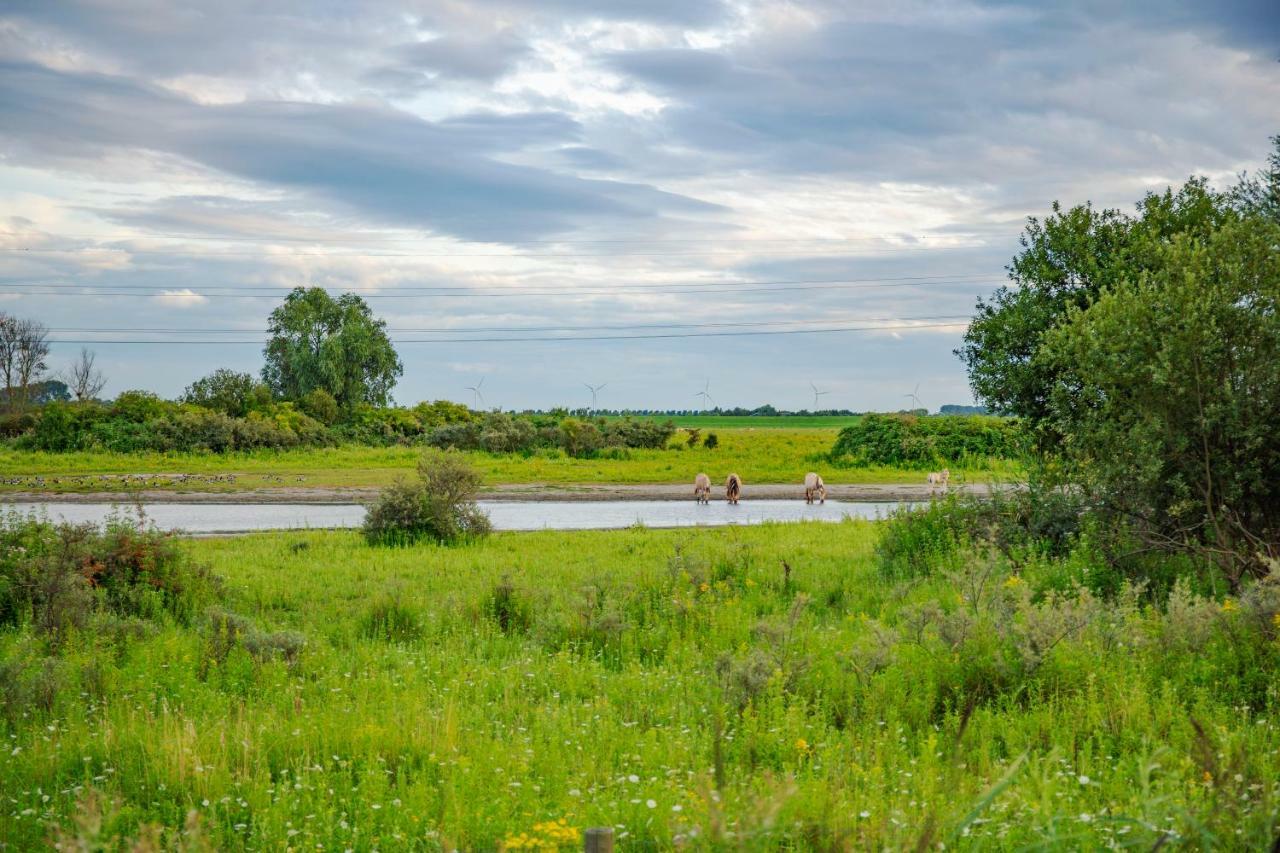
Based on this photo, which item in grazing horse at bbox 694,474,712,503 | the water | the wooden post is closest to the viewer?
the wooden post

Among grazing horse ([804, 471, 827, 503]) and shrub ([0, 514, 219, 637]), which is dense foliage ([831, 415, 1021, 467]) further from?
shrub ([0, 514, 219, 637])

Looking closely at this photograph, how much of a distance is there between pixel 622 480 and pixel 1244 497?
1224 inches

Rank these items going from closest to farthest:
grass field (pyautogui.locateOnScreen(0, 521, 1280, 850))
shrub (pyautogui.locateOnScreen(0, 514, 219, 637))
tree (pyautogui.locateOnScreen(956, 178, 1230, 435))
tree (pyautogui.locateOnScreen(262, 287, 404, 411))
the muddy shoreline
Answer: grass field (pyautogui.locateOnScreen(0, 521, 1280, 850)) < shrub (pyautogui.locateOnScreen(0, 514, 219, 637)) < tree (pyautogui.locateOnScreen(956, 178, 1230, 435)) < the muddy shoreline < tree (pyautogui.locateOnScreen(262, 287, 404, 411))

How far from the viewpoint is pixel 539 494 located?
1454 inches

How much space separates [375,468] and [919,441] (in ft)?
84.4

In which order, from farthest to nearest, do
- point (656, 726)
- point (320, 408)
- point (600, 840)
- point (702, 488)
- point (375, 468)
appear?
point (320, 408)
point (375, 468)
point (702, 488)
point (656, 726)
point (600, 840)

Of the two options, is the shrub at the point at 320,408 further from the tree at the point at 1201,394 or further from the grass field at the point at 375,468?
the tree at the point at 1201,394

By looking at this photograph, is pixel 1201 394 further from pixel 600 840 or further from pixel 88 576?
pixel 88 576

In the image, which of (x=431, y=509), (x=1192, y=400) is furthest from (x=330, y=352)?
(x=1192, y=400)

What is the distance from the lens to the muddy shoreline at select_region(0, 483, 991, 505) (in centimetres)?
3406

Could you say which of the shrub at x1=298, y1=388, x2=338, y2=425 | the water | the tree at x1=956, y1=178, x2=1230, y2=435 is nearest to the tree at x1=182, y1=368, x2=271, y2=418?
the shrub at x1=298, y1=388, x2=338, y2=425

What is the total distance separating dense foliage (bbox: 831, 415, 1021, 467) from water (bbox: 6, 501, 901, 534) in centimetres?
1402

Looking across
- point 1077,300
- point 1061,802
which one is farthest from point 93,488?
point 1061,802

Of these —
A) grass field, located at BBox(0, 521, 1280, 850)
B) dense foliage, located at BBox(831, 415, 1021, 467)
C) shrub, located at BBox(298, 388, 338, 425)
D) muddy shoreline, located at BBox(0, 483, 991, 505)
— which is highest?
shrub, located at BBox(298, 388, 338, 425)
